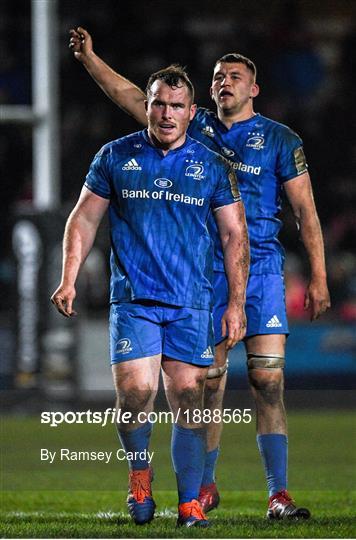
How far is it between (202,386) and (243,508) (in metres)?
1.37

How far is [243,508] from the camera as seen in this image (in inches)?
283

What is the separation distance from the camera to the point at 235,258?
6102 mm

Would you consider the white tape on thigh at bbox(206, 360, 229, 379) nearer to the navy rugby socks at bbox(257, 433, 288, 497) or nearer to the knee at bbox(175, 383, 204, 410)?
the navy rugby socks at bbox(257, 433, 288, 497)

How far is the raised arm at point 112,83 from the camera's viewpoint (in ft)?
22.2

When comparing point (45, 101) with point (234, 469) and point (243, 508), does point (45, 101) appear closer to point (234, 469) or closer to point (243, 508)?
point (234, 469)

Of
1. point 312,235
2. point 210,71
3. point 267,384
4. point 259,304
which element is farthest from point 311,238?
point 210,71

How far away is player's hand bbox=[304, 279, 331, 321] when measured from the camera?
6.43 m

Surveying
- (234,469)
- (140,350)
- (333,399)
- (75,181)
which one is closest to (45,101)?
(75,181)

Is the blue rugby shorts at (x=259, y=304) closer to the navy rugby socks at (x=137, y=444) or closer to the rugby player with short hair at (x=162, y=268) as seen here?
the rugby player with short hair at (x=162, y=268)

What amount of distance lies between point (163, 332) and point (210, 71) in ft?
33.6

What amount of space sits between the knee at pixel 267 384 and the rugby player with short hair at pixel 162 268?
55 centimetres

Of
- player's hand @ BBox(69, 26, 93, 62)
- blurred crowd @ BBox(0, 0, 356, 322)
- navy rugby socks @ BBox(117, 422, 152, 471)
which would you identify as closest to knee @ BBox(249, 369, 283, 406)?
navy rugby socks @ BBox(117, 422, 152, 471)

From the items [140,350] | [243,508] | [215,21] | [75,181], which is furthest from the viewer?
[215,21]

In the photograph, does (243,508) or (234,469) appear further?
(234,469)
